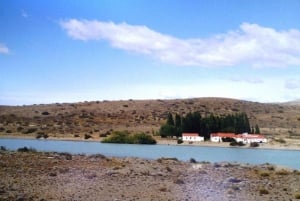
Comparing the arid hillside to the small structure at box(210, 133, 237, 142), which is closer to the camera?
the small structure at box(210, 133, 237, 142)

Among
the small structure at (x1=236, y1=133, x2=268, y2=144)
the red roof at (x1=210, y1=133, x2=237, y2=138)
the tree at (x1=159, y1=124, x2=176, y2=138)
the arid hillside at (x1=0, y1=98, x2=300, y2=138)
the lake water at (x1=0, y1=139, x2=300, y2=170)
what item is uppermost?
the arid hillside at (x1=0, y1=98, x2=300, y2=138)

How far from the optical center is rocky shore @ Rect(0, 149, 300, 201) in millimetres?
22156

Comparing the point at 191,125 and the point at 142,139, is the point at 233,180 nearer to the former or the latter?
the point at 142,139

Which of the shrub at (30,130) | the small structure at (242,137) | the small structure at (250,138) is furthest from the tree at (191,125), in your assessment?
the shrub at (30,130)

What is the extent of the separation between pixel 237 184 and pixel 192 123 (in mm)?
79166

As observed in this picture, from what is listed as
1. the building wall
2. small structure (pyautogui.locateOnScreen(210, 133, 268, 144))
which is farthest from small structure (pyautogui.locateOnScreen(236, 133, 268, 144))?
the building wall

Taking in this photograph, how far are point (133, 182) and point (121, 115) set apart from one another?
4486 inches

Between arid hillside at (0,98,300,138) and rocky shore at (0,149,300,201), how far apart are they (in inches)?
3044

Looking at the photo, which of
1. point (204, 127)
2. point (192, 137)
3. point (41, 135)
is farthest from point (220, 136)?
point (41, 135)

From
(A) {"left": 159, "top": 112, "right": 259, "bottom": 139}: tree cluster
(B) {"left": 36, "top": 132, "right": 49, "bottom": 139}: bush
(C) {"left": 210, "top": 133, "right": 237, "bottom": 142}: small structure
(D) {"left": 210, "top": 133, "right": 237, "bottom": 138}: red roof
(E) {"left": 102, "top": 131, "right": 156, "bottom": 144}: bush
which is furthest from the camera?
(A) {"left": 159, "top": 112, "right": 259, "bottom": 139}: tree cluster

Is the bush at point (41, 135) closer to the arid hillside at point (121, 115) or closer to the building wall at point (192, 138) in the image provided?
the arid hillside at point (121, 115)

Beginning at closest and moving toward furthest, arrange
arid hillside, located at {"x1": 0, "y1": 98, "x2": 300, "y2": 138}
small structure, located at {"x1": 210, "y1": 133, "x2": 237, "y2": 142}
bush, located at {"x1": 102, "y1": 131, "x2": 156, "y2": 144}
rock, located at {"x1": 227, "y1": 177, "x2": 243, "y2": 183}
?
rock, located at {"x1": 227, "y1": 177, "x2": 243, "y2": 183} < bush, located at {"x1": 102, "y1": 131, "x2": 156, "y2": 144} < small structure, located at {"x1": 210, "y1": 133, "x2": 237, "y2": 142} < arid hillside, located at {"x1": 0, "y1": 98, "x2": 300, "y2": 138}

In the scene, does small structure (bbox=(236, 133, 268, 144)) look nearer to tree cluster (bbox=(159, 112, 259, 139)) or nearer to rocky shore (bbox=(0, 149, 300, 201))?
tree cluster (bbox=(159, 112, 259, 139))

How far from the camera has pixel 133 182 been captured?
2602cm
